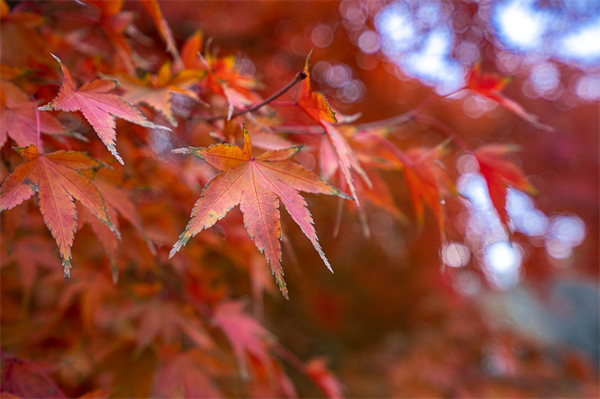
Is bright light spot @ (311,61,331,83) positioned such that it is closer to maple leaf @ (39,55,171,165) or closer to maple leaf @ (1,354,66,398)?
maple leaf @ (39,55,171,165)

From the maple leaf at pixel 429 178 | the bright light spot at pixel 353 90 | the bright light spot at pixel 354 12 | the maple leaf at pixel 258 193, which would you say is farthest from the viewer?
the bright light spot at pixel 353 90

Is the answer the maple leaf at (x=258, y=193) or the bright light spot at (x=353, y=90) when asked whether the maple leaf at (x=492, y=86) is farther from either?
the bright light spot at (x=353, y=90)

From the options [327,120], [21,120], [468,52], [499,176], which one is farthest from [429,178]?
[468,52]

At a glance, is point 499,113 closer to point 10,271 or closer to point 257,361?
point 257,361

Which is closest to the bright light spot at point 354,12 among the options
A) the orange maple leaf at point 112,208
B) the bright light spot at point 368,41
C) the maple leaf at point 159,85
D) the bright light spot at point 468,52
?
the bright light spot at point 368,41

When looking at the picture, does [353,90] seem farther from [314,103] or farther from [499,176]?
[314,103]

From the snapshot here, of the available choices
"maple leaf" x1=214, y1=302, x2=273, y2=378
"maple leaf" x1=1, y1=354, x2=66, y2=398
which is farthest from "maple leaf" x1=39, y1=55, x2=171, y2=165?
"maple leaf" x1=214, y1=302, x2=273, y2=378
